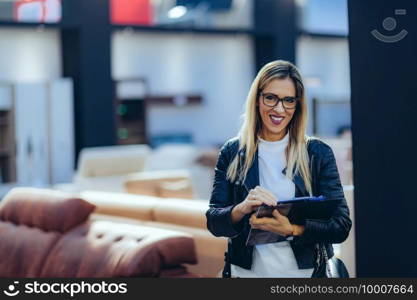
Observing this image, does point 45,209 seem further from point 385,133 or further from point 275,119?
point 275,119

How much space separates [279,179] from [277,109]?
194 millimetres

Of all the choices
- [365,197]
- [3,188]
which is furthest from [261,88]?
[3,188]

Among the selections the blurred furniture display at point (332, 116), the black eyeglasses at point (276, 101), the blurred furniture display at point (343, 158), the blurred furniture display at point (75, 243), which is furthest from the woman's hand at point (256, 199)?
the blurred furniture display at point (332, 116)

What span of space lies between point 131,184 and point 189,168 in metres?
4.19

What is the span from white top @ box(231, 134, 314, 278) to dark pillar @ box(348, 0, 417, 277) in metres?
0.47

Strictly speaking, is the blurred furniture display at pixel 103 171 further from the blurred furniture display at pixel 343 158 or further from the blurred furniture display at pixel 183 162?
the blurred furniture display at pixel 343 158

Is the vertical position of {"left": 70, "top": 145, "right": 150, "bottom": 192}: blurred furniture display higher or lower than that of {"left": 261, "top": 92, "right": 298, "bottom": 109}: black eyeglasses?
lower

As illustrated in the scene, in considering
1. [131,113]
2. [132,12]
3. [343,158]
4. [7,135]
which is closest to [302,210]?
[343,158]

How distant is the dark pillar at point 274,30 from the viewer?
52.7 feet

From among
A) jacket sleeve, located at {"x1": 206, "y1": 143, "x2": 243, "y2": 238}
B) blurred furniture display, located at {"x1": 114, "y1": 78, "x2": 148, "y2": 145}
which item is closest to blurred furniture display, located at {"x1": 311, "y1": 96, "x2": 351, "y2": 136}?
blurred furniture display, located at {"x1": 114, "y1": 78, "x2": 148, "y2": 145}

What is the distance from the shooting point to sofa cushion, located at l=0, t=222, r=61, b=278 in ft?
14.0

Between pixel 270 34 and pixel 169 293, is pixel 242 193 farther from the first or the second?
pixel 270 34

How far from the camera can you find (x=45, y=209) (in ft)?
14.4

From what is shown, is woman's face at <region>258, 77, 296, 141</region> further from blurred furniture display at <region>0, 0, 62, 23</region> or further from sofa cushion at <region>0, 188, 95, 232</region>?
blurred furniture display at <region>0, 0, 62, 23</region>
